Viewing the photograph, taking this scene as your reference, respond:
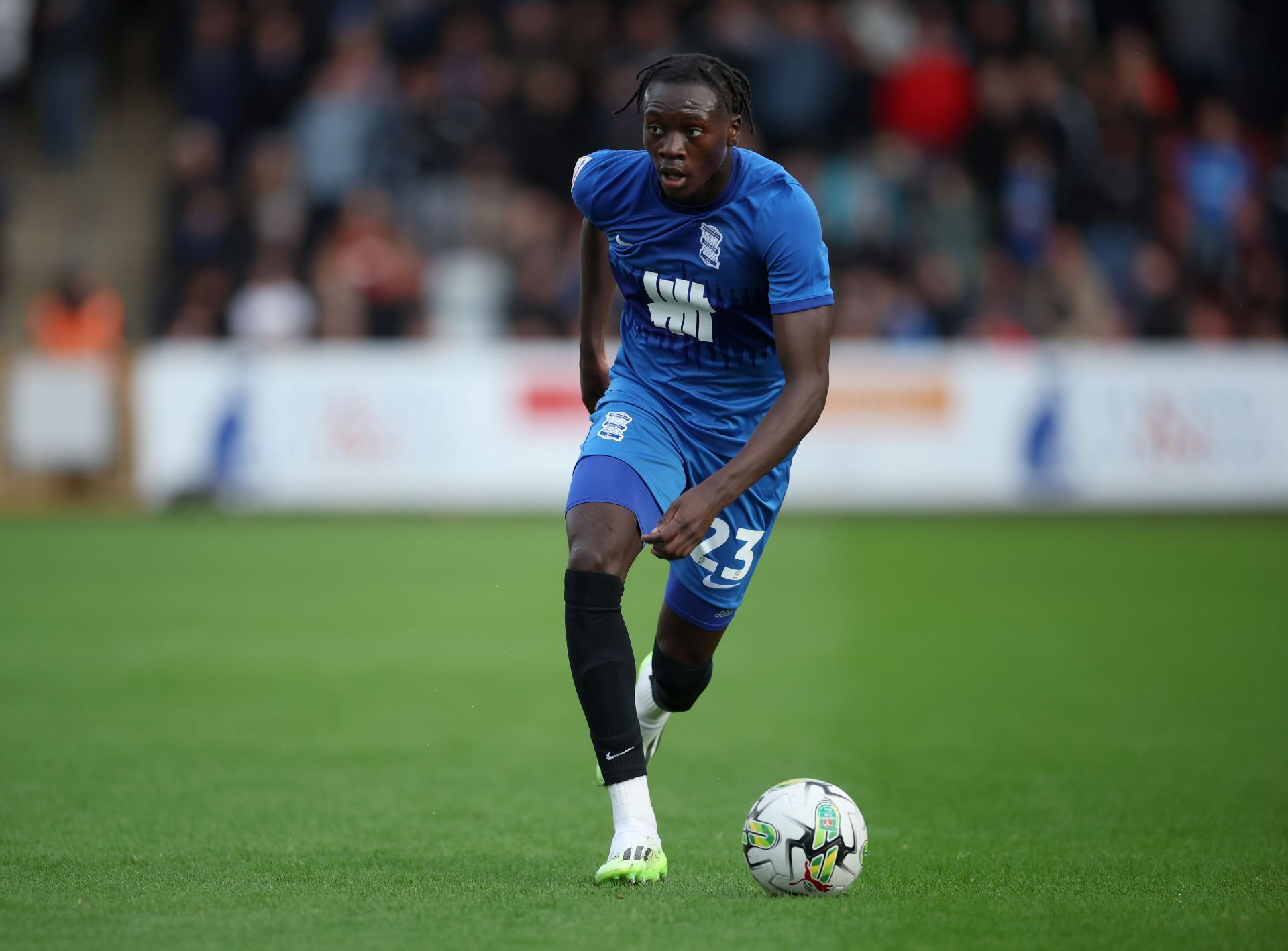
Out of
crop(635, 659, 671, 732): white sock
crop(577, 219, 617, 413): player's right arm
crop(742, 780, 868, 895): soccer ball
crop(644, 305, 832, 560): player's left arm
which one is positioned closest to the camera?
crop(742, 780, 868, 895): soccer ball

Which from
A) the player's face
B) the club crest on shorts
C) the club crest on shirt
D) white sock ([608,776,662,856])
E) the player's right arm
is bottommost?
white sock ([608,776,662,856])

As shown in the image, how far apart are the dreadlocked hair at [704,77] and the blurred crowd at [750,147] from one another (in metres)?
12.3

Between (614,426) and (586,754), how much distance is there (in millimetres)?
2059

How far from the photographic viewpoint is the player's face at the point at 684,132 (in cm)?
490

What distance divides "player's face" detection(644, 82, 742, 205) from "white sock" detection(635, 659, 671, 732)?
1917 mm

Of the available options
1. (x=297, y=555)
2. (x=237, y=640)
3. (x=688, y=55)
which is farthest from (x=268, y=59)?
(x=688, y=55)

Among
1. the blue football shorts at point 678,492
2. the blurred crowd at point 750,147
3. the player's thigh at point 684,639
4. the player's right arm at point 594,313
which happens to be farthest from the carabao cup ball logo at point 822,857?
the blurred crowd at point 750,147

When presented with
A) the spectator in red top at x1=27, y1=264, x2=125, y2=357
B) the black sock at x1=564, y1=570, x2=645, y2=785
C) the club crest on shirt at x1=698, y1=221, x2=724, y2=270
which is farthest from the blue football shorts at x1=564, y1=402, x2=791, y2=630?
the spectator in red top at x1=27, y1=264, x2=125, y2=357

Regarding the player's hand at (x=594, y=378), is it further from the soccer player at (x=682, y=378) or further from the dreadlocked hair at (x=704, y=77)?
the dreadlocked hair at (x=704, y=77)

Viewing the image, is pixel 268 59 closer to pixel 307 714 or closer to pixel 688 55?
pixel 307 714

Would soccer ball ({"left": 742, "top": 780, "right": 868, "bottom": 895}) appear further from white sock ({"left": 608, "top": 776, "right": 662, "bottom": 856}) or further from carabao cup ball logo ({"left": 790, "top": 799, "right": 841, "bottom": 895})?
white sock ({"left": 608, "top": 776, "right": 662, "bottom": 856})

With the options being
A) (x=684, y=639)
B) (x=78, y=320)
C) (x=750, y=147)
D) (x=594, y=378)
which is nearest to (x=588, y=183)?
(x=594, y=378)

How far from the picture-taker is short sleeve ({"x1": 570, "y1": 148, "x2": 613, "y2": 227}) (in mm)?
5414

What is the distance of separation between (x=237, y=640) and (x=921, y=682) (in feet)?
12.7
